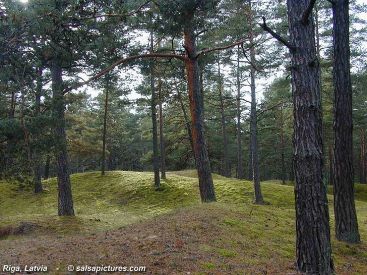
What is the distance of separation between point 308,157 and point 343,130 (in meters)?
3.40

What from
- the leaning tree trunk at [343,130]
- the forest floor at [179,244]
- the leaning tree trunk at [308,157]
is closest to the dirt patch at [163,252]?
the forest floor at [179,244]

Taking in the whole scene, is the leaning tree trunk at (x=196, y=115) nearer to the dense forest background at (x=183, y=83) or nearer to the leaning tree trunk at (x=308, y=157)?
the dense forest background at (x=183, y=83)

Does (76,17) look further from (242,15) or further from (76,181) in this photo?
(76,181)

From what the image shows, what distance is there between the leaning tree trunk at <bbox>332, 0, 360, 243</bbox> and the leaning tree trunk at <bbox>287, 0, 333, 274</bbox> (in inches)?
123

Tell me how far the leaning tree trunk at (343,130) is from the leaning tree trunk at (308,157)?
10.2ft

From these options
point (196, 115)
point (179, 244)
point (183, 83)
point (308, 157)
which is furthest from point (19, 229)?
point (183, 83)

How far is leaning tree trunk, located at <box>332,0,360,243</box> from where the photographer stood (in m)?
7.62

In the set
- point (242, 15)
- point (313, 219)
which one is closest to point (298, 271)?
point (313, 219)

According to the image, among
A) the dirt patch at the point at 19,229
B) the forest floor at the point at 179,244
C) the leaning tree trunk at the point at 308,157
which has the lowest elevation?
the dirt patch at the point at 19,229

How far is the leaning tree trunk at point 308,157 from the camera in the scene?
4.83 m

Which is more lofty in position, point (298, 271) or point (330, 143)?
point (330, 143)

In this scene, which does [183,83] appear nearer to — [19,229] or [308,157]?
[19,229]

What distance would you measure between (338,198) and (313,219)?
3.34 m

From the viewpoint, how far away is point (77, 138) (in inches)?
1037
